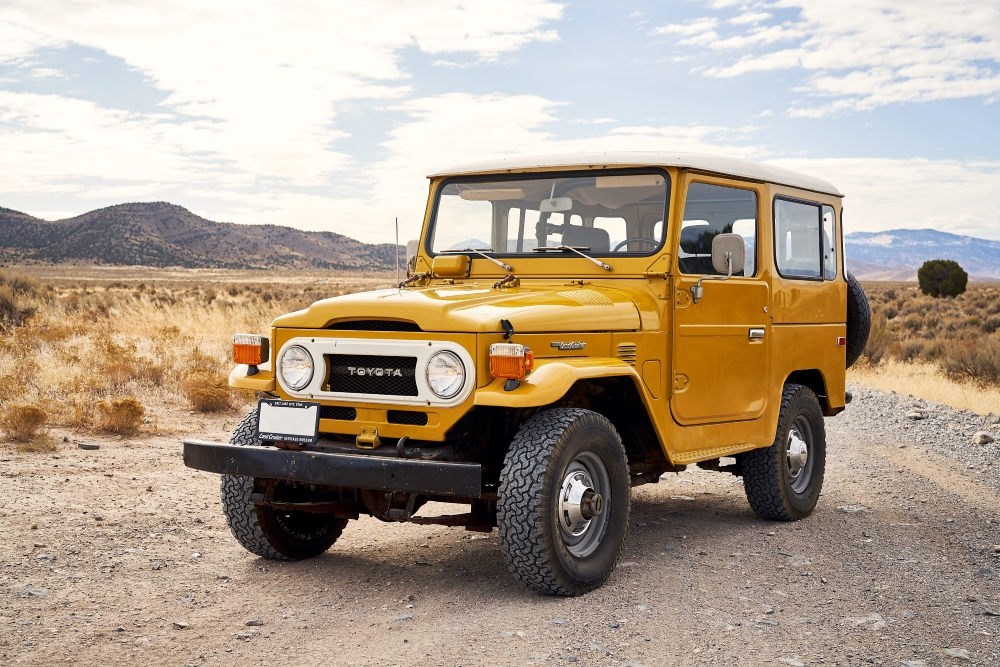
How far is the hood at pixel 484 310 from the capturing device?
515 cm

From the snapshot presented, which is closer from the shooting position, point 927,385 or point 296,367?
point 296,367

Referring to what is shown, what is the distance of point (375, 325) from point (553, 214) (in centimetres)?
167

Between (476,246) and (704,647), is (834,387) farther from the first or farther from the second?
(704,647)

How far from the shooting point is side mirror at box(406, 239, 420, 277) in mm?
7109

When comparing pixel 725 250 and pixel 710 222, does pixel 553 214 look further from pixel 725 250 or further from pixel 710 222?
pixel 725 250

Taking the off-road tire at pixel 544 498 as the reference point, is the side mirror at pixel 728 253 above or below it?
above

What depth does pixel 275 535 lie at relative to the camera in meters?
6.05

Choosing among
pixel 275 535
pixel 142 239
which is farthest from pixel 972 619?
pixel 142 239

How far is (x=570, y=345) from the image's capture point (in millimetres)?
5441

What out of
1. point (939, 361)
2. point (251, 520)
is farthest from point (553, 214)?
point (939, 361)

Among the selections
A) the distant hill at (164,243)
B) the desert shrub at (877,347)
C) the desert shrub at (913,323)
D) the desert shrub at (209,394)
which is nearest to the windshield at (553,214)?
the desert shrub at (209,394)

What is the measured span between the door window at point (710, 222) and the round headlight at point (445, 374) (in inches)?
71.7

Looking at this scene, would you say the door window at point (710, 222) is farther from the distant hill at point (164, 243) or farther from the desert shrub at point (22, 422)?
the distant hill at point (164, 243)

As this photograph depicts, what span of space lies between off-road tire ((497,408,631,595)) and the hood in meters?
0.52
